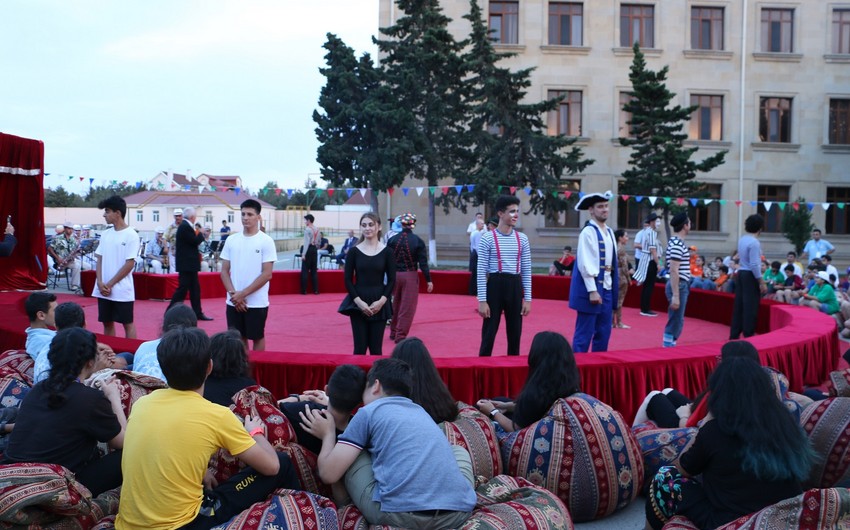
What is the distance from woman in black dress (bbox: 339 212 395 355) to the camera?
6.33 meters

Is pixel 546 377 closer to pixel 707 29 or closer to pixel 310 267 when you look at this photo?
pixel 310 267

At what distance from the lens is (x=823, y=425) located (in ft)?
12.5

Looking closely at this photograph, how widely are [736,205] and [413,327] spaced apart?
19860 mm

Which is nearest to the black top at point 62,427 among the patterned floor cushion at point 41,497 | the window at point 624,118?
the patterned floor cushion at point 41,497

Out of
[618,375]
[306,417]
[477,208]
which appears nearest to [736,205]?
[477,208]

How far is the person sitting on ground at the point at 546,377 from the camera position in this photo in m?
3.86

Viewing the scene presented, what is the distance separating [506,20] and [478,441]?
25084 mm

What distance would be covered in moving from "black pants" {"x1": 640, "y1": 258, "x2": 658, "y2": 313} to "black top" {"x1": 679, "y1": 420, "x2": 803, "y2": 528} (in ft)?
27.0

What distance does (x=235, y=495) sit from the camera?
297 centimetres

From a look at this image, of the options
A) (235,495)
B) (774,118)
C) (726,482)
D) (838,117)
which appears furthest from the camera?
(838,117)

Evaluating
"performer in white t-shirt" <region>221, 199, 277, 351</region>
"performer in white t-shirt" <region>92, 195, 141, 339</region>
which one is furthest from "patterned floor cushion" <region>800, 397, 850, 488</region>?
"performer in white t-shirt" <region>92, 195, 141, 339</region>

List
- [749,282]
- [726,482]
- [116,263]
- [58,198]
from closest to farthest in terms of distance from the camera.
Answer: [726,482]
[116,263]
[749,282]
[58,198]

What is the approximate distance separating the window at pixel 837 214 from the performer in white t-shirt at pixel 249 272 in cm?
2630

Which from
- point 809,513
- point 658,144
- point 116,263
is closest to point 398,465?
point 809,513
